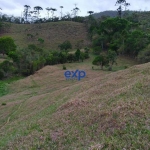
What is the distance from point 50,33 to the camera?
82062 mm

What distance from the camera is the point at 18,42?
73125 millimetres

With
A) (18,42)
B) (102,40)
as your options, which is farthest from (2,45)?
(102,40)

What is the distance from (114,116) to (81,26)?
80.1 m

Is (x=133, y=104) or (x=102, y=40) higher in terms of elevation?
(x=102, y=40)

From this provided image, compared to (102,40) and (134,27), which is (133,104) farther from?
(134,27)

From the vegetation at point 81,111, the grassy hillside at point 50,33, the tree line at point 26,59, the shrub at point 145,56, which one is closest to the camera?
the vegetation at point 81,111

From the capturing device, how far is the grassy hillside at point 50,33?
73.8 m
